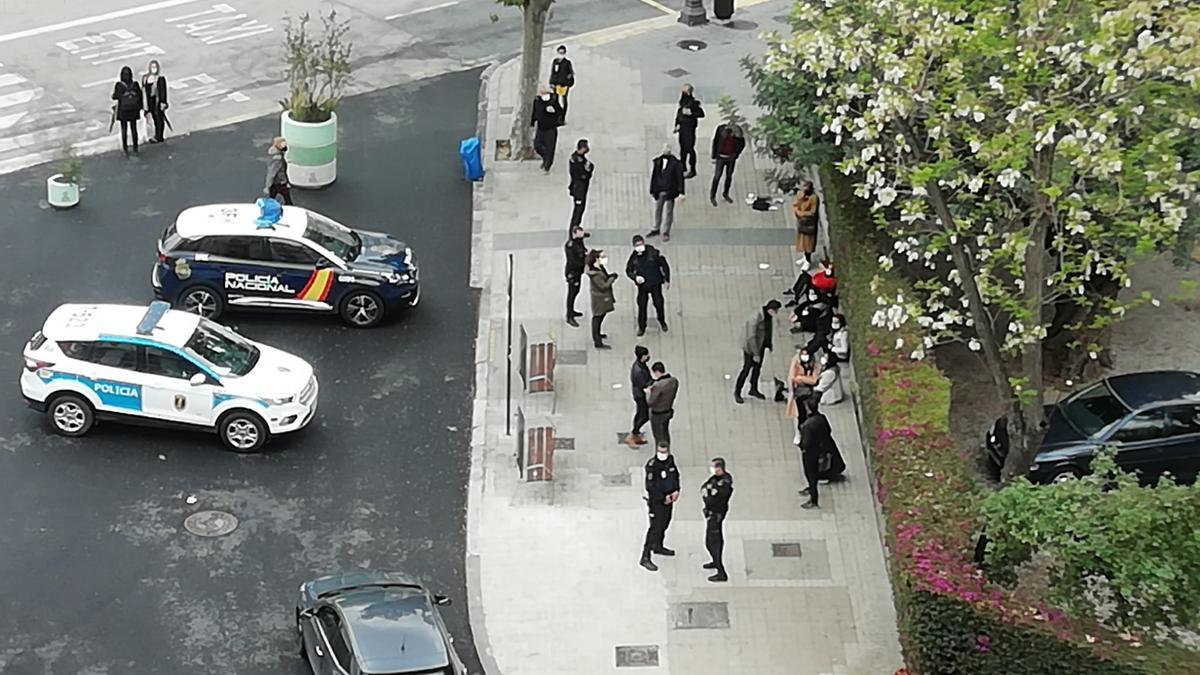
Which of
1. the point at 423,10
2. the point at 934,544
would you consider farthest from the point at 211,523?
the point at 423,10

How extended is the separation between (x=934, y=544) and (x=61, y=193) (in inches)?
630

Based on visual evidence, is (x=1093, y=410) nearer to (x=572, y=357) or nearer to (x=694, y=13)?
(x=572, y=357)

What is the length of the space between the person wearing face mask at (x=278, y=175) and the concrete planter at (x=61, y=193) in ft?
10.3

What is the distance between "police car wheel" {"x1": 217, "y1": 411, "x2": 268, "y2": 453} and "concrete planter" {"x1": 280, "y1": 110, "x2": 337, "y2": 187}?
7855 millimetres

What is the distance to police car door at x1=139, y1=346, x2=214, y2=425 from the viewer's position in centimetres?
2261

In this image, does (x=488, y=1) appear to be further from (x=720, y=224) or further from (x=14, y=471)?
(x=14, y=471)

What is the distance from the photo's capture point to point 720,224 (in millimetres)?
29281

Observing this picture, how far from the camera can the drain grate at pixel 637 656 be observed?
19.8 m

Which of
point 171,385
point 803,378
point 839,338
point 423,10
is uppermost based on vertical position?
point 803,378

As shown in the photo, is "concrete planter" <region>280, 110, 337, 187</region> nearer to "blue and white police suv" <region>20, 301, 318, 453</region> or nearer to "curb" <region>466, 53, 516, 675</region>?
"curb" <region>466, 53, 516, 675</region>

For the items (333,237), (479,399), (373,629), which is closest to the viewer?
(373,629)

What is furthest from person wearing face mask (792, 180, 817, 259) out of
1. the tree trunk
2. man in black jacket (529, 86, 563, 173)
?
the tree trunk

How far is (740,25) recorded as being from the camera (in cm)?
3747

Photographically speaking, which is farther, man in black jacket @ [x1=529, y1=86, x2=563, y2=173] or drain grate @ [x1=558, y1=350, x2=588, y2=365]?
man in black jacket @ [x1=529, y1=86, x2=563, y2=173]
